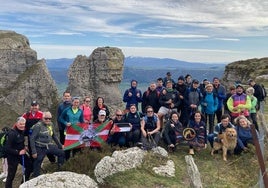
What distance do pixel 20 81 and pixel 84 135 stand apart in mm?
38520

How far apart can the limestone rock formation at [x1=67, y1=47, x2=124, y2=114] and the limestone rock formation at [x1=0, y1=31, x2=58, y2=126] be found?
5565 mm

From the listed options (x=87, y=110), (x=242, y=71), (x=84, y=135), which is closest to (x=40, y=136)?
(x=84, y=135)

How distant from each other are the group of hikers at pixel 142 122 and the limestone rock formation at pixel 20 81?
3451 centimetres

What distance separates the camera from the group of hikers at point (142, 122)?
13.8m

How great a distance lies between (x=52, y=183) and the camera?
473 inches

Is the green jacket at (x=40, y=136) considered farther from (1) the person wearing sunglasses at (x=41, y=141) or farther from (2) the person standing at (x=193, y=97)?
(2) the person standing at (x=193, y=97)

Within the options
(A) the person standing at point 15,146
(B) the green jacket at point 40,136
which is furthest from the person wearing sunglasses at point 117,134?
(A) the person standing at point 15,146

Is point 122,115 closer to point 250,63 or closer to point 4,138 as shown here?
point 4,138

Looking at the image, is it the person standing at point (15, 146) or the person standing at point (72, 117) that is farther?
the person standing at point (72, 117)

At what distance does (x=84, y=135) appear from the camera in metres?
16.0

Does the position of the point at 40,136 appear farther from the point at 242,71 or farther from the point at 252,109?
the point at 242,71

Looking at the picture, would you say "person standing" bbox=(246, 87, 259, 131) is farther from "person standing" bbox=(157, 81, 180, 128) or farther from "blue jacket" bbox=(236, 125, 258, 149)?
"person standing" bbox=(157, 81, 180, 128)

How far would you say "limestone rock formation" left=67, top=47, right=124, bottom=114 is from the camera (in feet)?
155

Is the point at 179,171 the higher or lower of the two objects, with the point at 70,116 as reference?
lower
